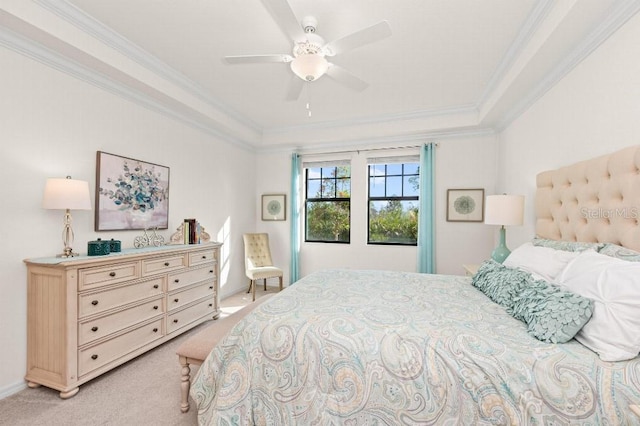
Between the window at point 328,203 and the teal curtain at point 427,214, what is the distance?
1.21 m

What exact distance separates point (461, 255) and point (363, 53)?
10.2 feet

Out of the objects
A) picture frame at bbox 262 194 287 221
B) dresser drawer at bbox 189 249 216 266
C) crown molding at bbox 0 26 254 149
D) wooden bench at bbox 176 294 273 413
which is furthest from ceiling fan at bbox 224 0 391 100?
picture frame at bbox 262 194 287 221

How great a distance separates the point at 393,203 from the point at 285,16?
3.44 meters

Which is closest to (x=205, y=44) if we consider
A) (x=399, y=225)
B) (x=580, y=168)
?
(x=580, y=168)

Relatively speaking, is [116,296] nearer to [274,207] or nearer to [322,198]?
[274,207]

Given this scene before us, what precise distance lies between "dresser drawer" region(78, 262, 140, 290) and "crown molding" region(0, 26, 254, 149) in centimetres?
165

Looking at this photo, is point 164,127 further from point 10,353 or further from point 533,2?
point 533,2

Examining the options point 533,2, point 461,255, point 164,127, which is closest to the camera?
point 533,2

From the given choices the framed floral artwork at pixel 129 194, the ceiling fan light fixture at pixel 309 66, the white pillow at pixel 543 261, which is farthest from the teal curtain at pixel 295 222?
the white pillow at pixel 543 261

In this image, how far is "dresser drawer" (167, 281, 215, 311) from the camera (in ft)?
9.31

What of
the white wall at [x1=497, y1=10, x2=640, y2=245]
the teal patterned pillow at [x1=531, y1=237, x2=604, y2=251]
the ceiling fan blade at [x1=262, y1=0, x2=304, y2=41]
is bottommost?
the teal patterned pillow at [x1=531, y1=237, x2=604, y2=251]

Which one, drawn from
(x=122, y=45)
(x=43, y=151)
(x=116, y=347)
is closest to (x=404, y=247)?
Result: (x=116, y=347)

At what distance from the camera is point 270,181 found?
16.9ft

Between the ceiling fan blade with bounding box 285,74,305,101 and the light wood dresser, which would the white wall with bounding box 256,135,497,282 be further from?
the light wood dresser
